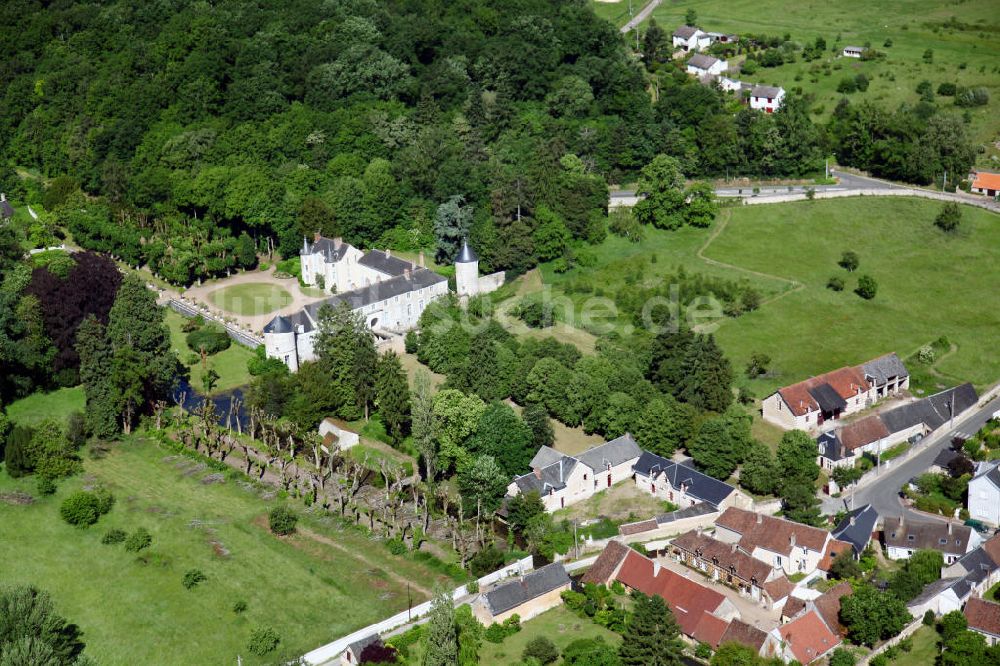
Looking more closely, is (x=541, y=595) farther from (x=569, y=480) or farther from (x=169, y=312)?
(x=169, y=312)

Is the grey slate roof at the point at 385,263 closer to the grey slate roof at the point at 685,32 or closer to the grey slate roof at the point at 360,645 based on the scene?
the grey slate roof at the point at 360,645

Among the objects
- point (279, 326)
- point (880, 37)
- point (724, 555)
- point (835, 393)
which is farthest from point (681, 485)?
point (880, 37)

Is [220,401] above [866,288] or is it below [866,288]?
below

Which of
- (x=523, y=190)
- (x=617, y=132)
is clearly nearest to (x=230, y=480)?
(x=523, y=190)

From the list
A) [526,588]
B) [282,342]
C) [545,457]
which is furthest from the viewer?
[282,342]

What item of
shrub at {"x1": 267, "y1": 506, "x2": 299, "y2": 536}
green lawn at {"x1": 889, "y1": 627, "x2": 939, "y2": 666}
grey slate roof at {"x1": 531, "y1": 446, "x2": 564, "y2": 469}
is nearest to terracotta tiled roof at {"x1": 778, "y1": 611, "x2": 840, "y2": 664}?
green lawn at {"x1": 889, "y1": 627, "x2": 939, "y2": 666}

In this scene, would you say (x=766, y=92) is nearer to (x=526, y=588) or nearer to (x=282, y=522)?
(x=282, y=522)
